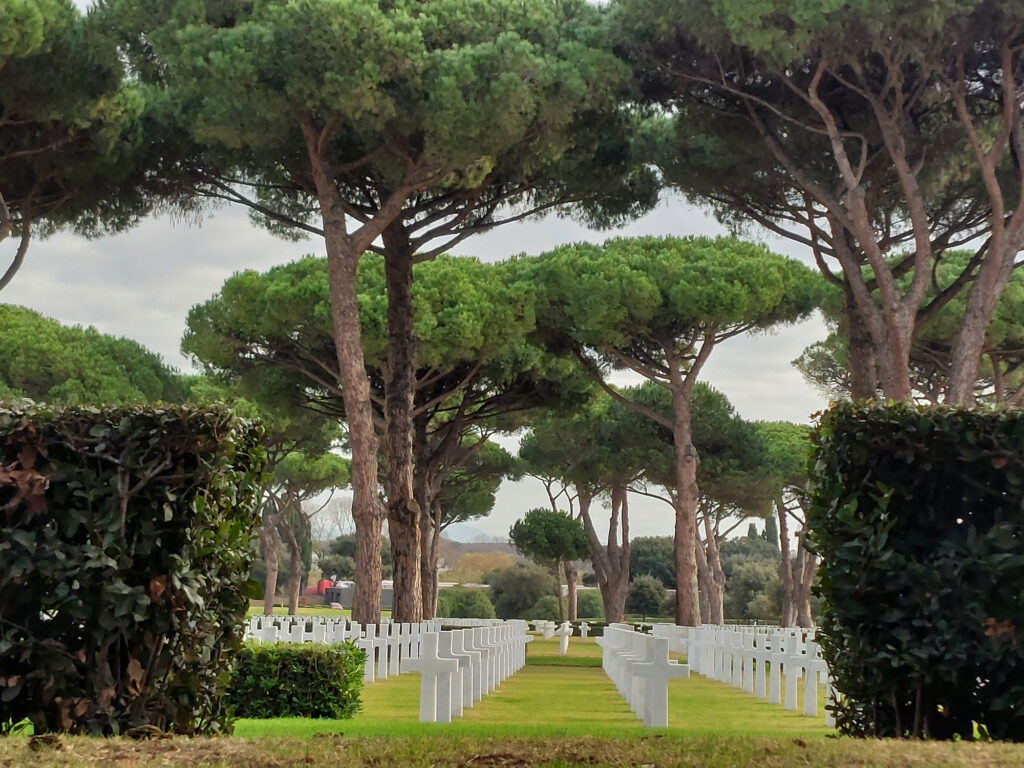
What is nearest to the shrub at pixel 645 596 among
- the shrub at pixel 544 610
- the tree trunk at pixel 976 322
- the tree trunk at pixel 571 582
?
the shrub at pixel 544 610

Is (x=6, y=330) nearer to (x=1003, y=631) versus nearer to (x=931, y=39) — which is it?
(x=931, y=39)

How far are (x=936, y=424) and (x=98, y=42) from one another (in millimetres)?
12188

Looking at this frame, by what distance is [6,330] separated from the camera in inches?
954

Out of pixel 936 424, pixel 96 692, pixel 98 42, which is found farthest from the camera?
pixel 98 42

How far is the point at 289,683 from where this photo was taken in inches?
303

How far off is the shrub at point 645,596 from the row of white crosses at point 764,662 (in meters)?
30.0

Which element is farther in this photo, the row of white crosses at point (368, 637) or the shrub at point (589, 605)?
the shrub at point (589, 605)

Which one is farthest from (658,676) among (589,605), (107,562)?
(589,605)

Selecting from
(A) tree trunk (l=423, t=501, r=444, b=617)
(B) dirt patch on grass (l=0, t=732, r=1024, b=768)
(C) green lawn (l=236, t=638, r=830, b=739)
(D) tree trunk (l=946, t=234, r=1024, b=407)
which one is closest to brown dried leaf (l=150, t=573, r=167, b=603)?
(B) dirt patch on grass (l=0, t=732, r=1024, b=768)

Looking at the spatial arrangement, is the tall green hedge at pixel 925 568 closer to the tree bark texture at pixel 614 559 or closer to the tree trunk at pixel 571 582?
the tree bark texture at pixel 614 559

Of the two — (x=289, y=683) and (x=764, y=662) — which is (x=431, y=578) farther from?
(x=289, y=683)

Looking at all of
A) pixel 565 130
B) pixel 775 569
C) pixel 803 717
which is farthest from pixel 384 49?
pixel 775 569

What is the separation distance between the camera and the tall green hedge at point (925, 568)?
476 centimetres

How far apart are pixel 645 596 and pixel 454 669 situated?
39593mm
